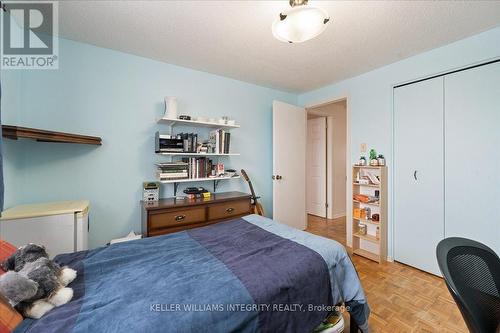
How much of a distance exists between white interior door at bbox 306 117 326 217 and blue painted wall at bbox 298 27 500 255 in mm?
1289

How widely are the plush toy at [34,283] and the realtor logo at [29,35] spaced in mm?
1692

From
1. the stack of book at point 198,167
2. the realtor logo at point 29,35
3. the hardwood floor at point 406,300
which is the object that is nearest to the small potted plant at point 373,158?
the hardwood floor at point 406,300

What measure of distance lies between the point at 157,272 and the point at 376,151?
110 inches

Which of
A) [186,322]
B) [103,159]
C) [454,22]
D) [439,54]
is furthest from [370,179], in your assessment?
[103,159]

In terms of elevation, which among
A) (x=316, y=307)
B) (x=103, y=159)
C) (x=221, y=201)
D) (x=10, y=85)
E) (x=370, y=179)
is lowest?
(x=316, y=307)

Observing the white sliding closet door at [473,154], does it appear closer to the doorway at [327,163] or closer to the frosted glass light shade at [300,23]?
the frosted glass light shade at [300,23]

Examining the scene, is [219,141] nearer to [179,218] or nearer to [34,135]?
[179,218]

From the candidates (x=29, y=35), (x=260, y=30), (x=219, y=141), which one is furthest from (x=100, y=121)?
(x=260, y=30)

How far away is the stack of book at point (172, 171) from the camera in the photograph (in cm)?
237

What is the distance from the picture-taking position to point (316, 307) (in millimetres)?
1132

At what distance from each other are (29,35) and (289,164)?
3288 mm

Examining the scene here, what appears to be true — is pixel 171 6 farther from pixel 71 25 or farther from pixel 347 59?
pixel 347 59

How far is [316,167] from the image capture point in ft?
15.7

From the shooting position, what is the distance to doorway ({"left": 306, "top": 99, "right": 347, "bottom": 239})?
456 cm
